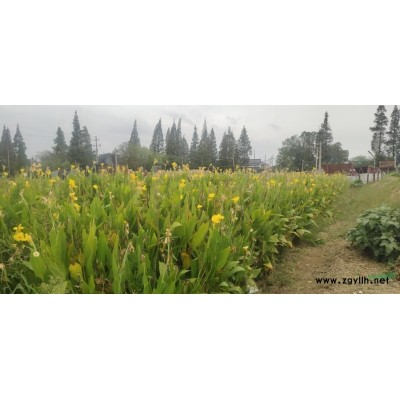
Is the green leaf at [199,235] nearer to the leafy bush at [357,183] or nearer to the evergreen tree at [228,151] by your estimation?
the evergreen tree at [228,151]

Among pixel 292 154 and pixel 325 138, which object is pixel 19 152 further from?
pixel 325 138

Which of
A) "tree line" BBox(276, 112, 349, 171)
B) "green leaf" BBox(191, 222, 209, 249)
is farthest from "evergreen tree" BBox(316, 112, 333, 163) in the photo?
"green leaf" BBox(191, 222, 209, 249)

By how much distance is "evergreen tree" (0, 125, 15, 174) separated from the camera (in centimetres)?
186

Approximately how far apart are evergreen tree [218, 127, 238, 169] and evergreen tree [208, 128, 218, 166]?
40mm

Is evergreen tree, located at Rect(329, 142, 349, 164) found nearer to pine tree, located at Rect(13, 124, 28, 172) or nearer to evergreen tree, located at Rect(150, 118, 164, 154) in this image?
evergreen tree, located at Rect(150, 118, 164, 154)

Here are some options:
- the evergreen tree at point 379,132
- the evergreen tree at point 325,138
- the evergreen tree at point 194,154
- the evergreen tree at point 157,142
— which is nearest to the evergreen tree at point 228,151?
the evergreen tree at point 194,154

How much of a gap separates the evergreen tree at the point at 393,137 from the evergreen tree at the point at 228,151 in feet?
3.09

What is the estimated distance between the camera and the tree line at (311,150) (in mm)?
1958

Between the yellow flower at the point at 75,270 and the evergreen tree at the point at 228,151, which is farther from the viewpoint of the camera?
the evergreen tree at the point at 228,151

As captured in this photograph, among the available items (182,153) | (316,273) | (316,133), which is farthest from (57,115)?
(316,273)

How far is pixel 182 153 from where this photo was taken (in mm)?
2246

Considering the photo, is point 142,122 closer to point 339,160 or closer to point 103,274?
point 103,274

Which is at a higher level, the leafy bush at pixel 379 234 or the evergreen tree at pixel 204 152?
the evergreen tree at pixel 204 152
